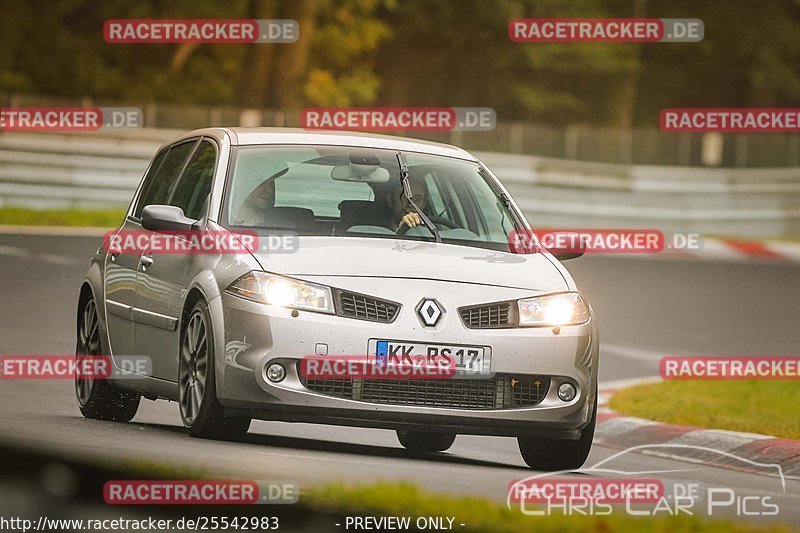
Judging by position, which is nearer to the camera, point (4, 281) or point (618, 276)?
point (4, 281)

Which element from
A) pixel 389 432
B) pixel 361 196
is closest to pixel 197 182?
pixel 361 196

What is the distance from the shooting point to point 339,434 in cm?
1070

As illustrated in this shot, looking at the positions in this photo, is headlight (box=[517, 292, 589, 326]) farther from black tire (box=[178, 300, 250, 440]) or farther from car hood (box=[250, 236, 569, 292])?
black tire (box=[178, 300, 250, 440])

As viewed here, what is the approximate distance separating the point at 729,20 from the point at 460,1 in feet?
28.8

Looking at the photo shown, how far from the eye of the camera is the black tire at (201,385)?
8.16 m

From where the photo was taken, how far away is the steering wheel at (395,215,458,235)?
8.91 metres

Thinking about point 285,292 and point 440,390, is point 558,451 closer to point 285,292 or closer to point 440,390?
point 440,390

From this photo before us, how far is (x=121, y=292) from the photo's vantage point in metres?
9.50

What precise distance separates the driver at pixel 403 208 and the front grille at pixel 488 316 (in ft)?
2.96

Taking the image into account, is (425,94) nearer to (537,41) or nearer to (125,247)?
(537,41)

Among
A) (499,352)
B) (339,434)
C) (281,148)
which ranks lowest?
(339,434)

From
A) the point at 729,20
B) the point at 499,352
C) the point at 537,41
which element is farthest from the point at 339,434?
the point at 729,20

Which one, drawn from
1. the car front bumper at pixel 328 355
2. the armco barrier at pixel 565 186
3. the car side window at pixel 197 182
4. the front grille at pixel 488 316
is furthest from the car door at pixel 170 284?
the armco barrier at pixel 565 186

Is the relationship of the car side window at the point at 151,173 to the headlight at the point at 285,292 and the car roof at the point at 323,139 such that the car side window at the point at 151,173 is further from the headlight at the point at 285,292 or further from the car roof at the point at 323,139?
the headlight at the point at 285,292
